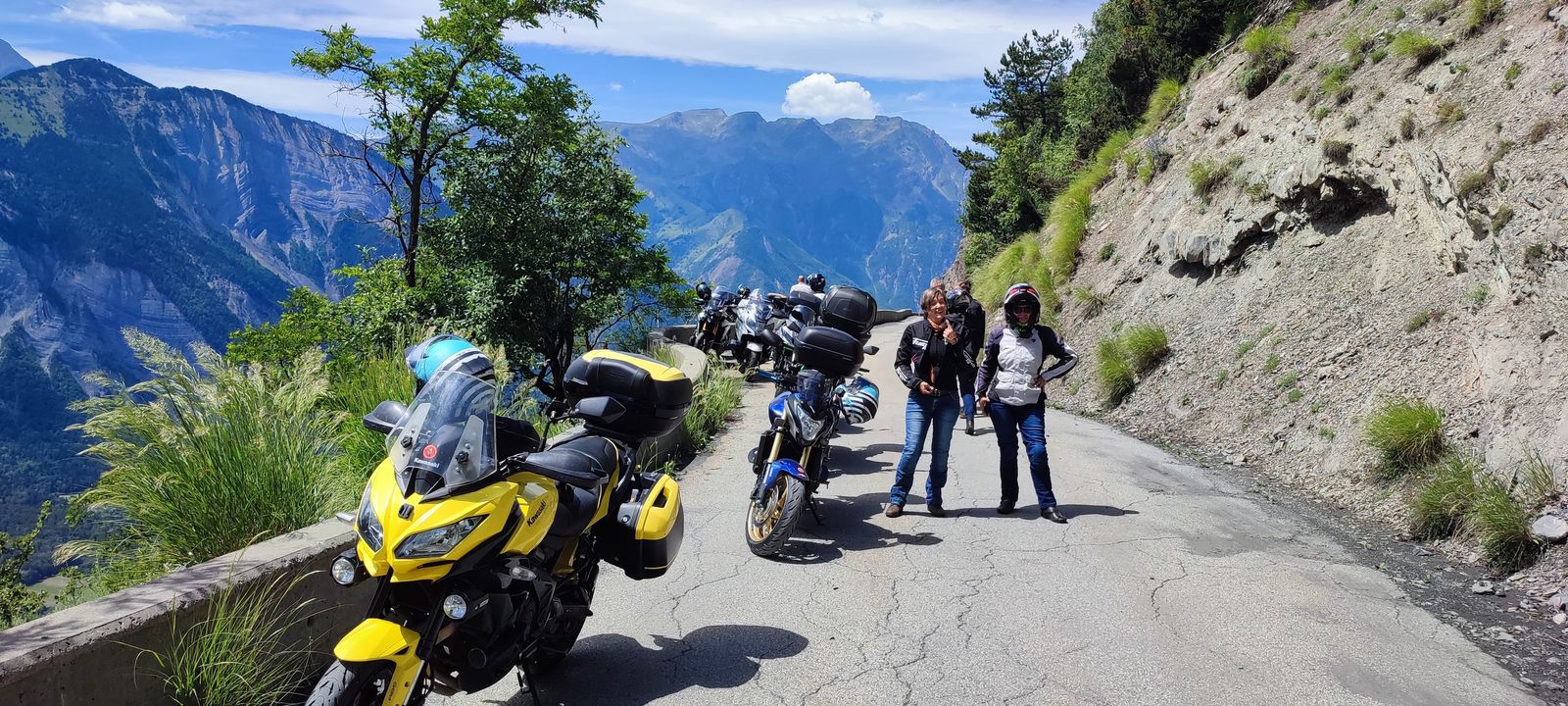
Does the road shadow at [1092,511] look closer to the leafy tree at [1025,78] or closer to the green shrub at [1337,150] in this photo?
the green shrub at [1337,150]

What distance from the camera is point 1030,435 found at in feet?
24.0

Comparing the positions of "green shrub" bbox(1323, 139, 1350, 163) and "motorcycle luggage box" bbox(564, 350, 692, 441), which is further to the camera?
"green shrub" bbox(1323, 139, 1350, 163)

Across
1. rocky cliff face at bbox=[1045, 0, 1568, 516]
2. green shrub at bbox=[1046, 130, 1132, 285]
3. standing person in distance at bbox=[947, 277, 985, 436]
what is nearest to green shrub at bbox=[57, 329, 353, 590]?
standing person in distance at bbox=[947, 277, 985, 436]

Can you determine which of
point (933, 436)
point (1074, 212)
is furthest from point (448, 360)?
point (1074, 212)

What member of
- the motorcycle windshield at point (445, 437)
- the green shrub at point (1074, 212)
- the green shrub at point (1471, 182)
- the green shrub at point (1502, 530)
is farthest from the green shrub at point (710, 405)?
the green shrub at point (1074, 212)

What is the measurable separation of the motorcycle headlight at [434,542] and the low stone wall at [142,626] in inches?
43.5

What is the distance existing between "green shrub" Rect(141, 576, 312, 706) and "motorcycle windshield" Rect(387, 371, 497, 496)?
1.01 m

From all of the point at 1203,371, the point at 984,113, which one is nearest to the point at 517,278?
the point at 1203,371

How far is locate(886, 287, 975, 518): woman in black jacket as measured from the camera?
7309 millimetres

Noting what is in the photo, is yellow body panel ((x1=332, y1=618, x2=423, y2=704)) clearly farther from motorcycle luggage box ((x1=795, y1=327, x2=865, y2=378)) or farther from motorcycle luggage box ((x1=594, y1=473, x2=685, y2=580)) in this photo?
motorcycle luggage box ((x1=795, y1=327, x2=865, y2=378))

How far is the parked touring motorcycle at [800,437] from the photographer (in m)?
6.21

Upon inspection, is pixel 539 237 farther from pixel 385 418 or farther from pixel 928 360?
pixel 385 418

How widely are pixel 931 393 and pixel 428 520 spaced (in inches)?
197

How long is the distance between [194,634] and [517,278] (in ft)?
60.3
